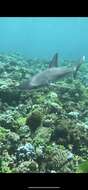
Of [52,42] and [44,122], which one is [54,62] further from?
[52,42]

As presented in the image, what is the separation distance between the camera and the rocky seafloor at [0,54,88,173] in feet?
15.3

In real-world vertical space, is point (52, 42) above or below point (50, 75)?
above

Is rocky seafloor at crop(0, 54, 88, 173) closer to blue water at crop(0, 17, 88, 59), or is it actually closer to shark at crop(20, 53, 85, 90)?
shark at crop(20, 53, 85, 90)

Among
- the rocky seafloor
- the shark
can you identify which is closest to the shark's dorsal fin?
the shark

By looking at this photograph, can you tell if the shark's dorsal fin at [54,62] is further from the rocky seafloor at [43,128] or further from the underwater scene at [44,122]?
the rocky seafloor at [43,128]

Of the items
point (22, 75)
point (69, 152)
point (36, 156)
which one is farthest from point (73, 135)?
point (22, 75)

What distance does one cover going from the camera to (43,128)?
5.23 metres

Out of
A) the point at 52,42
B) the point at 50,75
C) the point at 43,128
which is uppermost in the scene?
the point at 52,42

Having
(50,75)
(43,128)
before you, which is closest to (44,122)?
(43,128)

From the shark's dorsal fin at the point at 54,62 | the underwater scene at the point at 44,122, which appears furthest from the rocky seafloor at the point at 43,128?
the shark's dorsal fin at the point at 54,62

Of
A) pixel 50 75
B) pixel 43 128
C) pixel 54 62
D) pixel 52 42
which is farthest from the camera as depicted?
pixel 52 42

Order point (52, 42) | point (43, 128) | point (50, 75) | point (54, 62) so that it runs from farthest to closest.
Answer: point (52, 42)
point (54, 62)
point (50, 75)
point (43, 128)

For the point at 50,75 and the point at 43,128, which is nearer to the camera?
Answer: the point at 43,128
